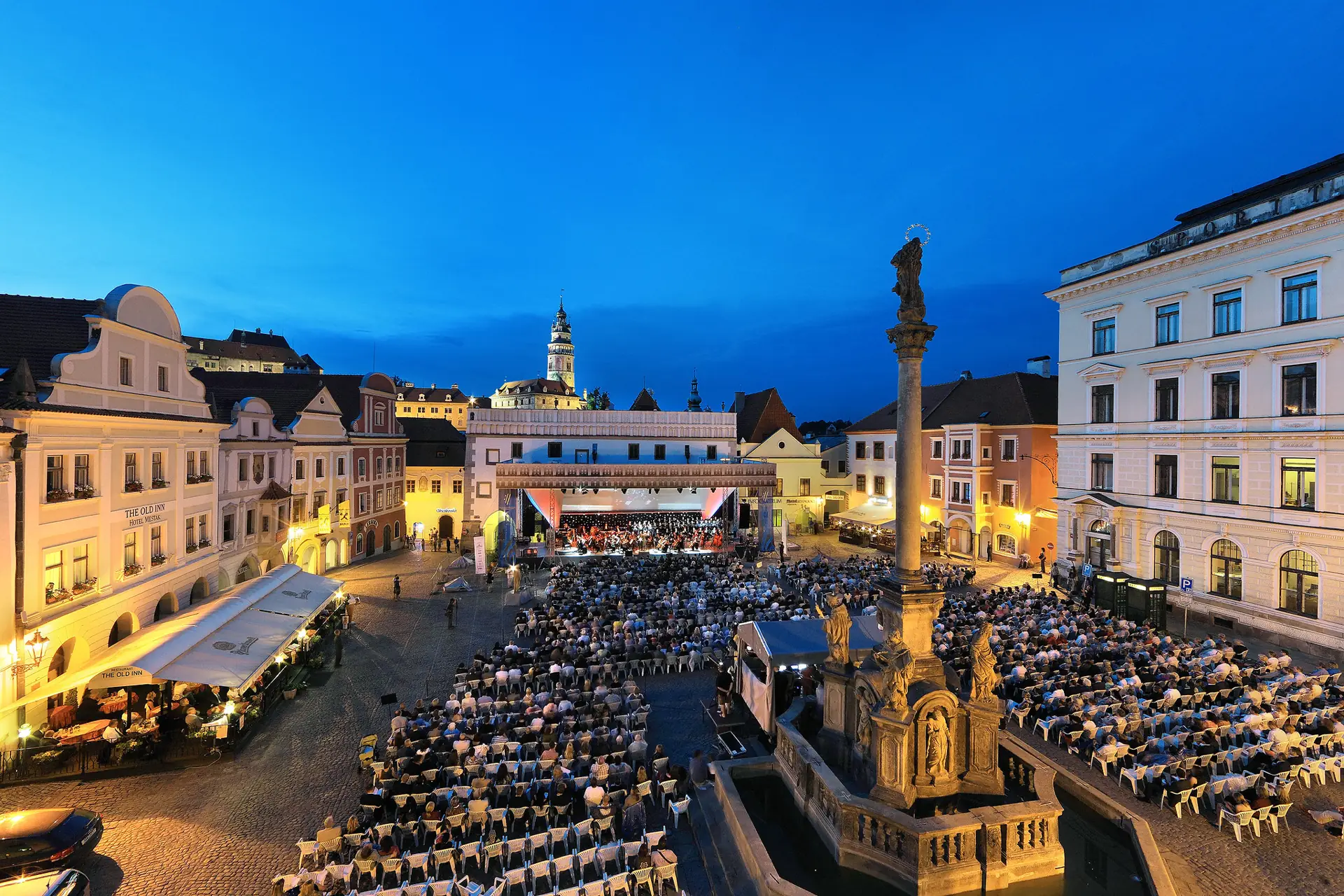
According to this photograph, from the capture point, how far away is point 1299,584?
18906 millimetres

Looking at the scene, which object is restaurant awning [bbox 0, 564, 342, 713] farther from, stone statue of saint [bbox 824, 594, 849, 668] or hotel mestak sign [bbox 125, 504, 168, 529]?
stone statue of saint [bbox 824, 594, 849, 668]

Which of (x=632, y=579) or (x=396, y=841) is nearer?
(x=396, y=841)

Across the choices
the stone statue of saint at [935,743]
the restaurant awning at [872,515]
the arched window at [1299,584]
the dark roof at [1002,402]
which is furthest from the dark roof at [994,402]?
the stone statue of saint at [935,743]

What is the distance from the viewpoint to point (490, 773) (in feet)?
35.3

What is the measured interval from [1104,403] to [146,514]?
35262 mm

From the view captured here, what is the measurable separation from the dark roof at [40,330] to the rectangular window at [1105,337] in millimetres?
35235

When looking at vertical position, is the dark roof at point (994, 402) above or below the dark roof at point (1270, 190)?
below

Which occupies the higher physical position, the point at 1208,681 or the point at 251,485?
the point at 251,485

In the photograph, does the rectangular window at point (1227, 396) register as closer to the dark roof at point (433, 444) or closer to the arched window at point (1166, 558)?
the arched window at point (1166, 558)

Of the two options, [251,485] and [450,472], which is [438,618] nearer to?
[251,485]

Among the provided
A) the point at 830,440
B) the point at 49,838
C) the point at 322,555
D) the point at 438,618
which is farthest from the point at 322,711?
the point at 830,440

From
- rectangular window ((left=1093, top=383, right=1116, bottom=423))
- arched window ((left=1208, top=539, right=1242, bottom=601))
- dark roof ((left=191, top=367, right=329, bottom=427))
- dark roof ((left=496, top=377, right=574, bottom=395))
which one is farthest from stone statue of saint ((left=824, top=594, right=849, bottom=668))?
dark roof ((left=496, top=377, right=574, bottom=395))

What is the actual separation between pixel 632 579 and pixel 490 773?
15132mm

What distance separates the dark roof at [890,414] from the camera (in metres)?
40.2
